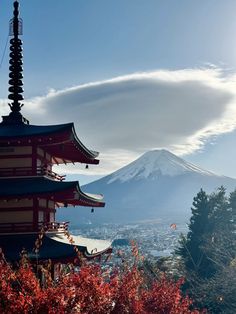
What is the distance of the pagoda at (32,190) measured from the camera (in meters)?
18.6

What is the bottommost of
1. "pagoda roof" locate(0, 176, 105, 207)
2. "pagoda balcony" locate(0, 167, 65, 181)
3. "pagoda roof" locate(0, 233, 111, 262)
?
"pagoda roof" locate(0, 233, 111, 262)

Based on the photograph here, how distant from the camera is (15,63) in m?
23.0

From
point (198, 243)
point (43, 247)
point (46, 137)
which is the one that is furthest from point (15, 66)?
point (198, 243)

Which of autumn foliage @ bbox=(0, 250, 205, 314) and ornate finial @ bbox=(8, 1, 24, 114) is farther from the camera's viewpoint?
ornate finial @ bbox=(8, 1, 24, 114)

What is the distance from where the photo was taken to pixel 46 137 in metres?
19.5

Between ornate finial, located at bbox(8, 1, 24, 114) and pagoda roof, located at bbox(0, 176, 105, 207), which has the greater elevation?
ornate finial, located at bbox(8, 1, 24, 114)

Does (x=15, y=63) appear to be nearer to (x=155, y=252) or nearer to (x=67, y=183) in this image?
(x=67, y=183)

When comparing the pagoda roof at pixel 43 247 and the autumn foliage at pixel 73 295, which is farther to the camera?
the pagoda roof at pixel 43 247

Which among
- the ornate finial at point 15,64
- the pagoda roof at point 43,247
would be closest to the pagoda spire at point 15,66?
the ornate finial at point 15,64

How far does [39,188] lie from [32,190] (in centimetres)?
35

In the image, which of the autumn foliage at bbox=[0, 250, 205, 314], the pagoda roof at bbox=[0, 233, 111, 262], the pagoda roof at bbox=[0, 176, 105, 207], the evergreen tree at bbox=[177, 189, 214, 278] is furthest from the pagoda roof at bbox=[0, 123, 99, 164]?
the evergreen tree at bbox=[177, 189, 214, 278]

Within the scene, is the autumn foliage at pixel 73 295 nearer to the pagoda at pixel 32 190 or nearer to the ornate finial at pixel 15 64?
the pagoda at pixel 32 190

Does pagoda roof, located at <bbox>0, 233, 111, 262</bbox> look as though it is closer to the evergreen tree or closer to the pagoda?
the pagoda

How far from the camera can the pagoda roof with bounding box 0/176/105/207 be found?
1861 centimetres
